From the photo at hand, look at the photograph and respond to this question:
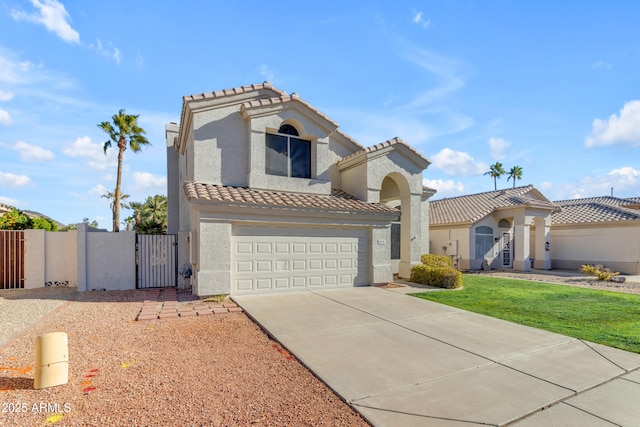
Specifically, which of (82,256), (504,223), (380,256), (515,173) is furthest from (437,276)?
(515,173)

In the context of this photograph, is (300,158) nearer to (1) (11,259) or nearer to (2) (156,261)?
(2) (156,261)

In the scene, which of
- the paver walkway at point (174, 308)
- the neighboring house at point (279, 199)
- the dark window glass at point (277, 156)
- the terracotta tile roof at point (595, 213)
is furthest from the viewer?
the terracotta tile roof at point (595, 213)

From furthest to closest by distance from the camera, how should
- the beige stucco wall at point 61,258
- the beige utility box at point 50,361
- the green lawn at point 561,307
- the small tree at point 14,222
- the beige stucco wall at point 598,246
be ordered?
the beige stucco wall at point 598,246, the small tree at point 14,222, the beige stucco wall at point 61,258, the green lawn at point 561,307, the beige utility box at point 50,361

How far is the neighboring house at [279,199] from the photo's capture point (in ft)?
33.4

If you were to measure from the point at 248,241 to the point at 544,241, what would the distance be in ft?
68.6

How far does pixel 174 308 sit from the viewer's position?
28.2 feet

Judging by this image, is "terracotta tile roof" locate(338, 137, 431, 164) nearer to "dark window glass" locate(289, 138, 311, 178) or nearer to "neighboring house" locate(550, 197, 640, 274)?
"dark window glass" locate(289, 138, 311, 178)

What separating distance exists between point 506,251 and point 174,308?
21871 mm

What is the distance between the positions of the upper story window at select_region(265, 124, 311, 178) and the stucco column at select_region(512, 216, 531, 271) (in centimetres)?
1554

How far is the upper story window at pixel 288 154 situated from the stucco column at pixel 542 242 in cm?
1797

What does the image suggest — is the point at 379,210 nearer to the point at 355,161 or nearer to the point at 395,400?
the point at 355,161

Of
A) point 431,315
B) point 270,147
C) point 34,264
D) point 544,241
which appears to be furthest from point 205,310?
point 544,241

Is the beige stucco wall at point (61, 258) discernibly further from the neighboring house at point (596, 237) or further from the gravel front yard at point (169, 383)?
the neighboring house at point (596, 237)

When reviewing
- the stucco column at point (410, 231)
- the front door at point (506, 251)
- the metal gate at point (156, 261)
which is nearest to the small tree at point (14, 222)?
the metal gate at point (156, 261)
